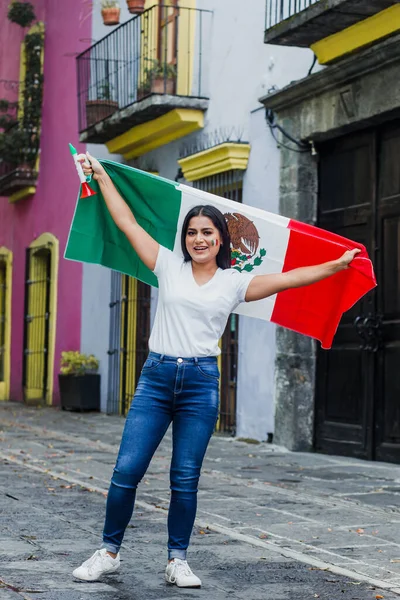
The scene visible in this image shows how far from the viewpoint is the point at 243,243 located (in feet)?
19.8

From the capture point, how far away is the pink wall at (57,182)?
62.7ft

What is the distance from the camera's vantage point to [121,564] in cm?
565

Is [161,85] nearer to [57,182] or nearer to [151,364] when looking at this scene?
[57,182]

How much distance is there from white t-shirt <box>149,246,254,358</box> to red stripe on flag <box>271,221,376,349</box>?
0.61 meters

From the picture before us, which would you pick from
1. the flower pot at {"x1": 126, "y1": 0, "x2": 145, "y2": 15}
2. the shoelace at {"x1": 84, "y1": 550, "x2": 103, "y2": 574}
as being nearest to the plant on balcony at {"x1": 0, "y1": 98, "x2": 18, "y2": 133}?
the flower pot at {"x1": 126, "y1": 0, "x2": 145, "y2": 15}

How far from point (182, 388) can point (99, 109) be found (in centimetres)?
1158

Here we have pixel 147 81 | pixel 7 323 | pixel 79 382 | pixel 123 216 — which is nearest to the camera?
pixel 123 216

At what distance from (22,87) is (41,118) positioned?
3.77 feet

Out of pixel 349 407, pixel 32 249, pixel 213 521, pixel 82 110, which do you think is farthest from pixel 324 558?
pixel 32 249

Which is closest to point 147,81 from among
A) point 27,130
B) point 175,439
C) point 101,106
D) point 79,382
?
point 101,106

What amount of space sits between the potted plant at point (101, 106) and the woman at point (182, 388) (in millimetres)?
11007

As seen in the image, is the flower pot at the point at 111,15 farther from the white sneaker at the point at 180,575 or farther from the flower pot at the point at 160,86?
the white sneaker at the point at 180,575

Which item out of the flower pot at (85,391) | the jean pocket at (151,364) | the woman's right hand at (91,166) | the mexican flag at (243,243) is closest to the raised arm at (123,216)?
the woman's right hand at (91,166)

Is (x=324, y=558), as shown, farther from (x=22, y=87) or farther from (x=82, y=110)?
(x=22, y=87)
